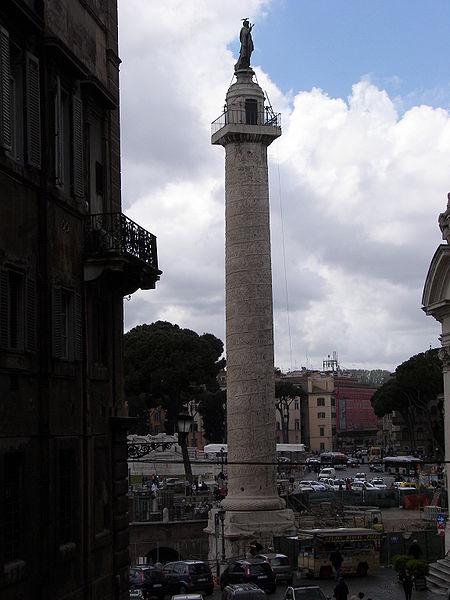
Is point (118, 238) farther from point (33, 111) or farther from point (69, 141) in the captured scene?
point (33, 111)

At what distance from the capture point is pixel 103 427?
15.5 metres

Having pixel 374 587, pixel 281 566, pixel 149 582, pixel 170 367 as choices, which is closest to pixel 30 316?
pixel 149 582

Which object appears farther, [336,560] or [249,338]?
[249,338]

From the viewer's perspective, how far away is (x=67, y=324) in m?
13.9

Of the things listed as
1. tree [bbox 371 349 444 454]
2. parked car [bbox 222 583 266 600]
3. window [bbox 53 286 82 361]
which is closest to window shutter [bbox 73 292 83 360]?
window [bbox 53 286 82 361]

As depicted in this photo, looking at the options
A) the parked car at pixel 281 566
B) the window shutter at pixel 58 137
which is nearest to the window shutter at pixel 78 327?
the window shutter at pixel 58 137

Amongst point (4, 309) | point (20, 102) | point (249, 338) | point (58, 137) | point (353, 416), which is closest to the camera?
point (4, 309)

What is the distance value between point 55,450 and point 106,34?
730 cm

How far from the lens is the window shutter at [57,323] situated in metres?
13.1

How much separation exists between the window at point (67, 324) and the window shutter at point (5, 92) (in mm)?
2203

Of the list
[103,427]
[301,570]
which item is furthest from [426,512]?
[103,427]

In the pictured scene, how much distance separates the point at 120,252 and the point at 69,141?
170 centimetres

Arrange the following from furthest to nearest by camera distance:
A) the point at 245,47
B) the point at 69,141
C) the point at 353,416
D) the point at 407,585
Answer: the point at 353,416 → the point at 245,47 → the point at 407,585 → the point at 69,141

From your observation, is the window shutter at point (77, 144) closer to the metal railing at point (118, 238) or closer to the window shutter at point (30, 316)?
the metal railing at point (118, 238)
